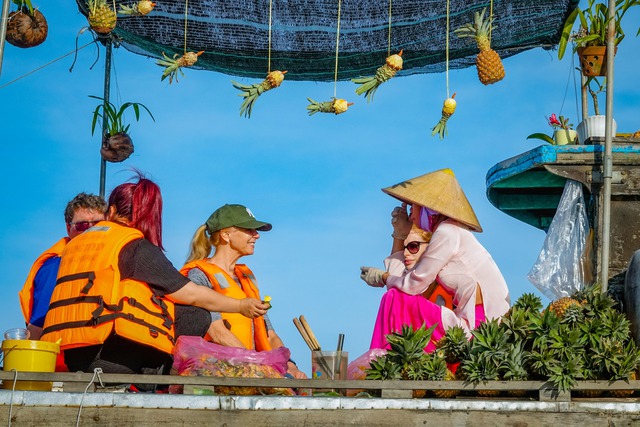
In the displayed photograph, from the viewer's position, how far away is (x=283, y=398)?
542cm

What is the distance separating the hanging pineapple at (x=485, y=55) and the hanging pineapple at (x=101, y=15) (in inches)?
124

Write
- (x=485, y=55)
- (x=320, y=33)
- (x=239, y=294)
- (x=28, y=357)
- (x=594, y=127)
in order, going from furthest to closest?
(x=320, y=33) < (x=485, y=55) < (x=594, y=127) < (x=239, y=294) < (x=28, y=357)

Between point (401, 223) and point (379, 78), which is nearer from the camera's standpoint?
point (401, 223)

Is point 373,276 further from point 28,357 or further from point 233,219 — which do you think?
point 28,357

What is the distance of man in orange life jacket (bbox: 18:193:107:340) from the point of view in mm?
6461

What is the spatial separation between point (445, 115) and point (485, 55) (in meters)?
0.62

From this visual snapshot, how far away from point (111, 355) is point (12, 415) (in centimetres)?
68

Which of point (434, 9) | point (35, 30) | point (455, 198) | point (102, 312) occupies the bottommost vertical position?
point (102, 312)

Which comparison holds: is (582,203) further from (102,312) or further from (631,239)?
(102,312)

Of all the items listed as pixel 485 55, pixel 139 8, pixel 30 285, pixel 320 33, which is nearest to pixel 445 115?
pixel 485 55

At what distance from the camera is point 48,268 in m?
6.55

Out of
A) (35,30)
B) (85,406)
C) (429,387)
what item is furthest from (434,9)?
(85,406)

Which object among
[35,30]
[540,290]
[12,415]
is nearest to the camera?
[12,415]

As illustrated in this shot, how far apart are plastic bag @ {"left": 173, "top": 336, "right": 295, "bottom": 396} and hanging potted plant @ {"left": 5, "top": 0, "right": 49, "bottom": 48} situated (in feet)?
12.8
